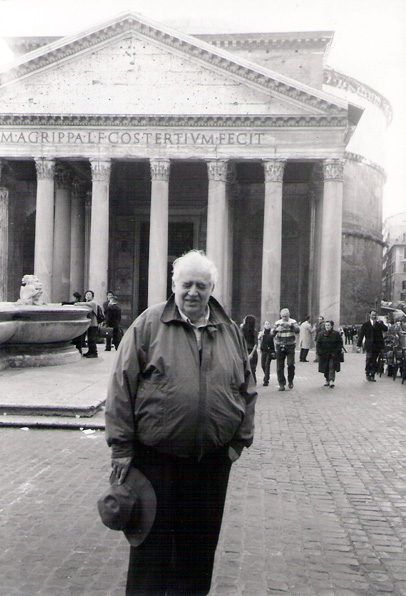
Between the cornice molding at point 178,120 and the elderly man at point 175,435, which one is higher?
the cornice molding at point 178,120

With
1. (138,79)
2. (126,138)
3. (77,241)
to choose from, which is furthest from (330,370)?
(77,241)

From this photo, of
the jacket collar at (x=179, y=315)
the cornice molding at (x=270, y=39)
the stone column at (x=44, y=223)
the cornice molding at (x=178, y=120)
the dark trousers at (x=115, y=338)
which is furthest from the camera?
the cornice molding at (x=270, y=39)

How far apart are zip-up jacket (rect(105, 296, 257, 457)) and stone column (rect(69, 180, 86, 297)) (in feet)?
89.3

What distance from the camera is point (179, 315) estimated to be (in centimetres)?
291

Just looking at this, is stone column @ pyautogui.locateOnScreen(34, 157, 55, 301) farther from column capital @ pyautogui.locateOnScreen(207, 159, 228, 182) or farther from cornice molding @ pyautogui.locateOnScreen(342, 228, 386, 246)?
cornice molding @ pyautogui.locateOnScreen(342, 228, 386, 246)

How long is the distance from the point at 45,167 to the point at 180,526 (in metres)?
26.2

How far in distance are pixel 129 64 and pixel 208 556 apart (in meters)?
26.7

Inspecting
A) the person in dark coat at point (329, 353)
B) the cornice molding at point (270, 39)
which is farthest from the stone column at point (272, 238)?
the person in dark coat at point (329, 353)

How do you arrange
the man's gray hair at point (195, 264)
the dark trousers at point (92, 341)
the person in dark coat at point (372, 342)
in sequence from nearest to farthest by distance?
the man's gray hair at point (195, 264) → the person in dark coat at point (372, 342) → the dark trousers at point (92, 341)

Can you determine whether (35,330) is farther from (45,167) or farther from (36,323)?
(45,167)

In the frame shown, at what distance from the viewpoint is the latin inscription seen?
86.6 feet

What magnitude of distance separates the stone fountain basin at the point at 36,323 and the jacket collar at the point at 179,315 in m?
8.14

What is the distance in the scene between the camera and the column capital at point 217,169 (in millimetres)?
26594

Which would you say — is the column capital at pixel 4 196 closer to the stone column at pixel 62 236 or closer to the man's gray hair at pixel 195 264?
the stone column at pixel 62 236
